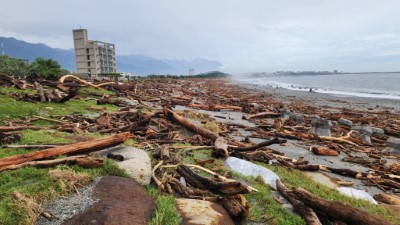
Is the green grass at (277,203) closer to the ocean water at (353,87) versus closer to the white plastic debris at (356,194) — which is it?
the white plastic debris at (356,194)

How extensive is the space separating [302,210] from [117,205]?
2.69 m

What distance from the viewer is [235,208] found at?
3.94 metres

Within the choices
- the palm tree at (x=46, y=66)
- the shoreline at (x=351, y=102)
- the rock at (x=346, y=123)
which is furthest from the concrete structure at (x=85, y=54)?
the rock at (x=346, y=123)

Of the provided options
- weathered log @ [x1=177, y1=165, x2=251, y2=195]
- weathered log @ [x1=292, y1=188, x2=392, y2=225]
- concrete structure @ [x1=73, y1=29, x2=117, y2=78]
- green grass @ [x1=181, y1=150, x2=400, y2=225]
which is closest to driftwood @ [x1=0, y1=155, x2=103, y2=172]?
weathered log @ [x1=177, y1=165, x2=251, y2=195]

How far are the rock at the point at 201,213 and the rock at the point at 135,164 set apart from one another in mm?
764

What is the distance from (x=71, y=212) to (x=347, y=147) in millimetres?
9280

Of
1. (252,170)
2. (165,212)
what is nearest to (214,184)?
(165,212)

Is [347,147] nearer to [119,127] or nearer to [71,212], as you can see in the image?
[119,127]

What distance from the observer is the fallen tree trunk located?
14.3ft

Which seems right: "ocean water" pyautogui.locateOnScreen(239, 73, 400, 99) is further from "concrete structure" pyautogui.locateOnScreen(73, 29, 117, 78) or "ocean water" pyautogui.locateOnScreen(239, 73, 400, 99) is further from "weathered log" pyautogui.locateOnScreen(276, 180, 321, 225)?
"concrete structure" pyautogui.locateOnScreen(73, 29, 117, 78)

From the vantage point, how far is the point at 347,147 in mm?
9750

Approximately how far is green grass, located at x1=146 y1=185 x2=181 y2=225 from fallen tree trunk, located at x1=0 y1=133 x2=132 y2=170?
5.16ft

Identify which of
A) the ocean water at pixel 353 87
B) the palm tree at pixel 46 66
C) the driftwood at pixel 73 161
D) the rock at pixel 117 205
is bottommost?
the ocean water at pixel 353 87

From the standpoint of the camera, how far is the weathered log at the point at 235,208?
3908 millimetres
